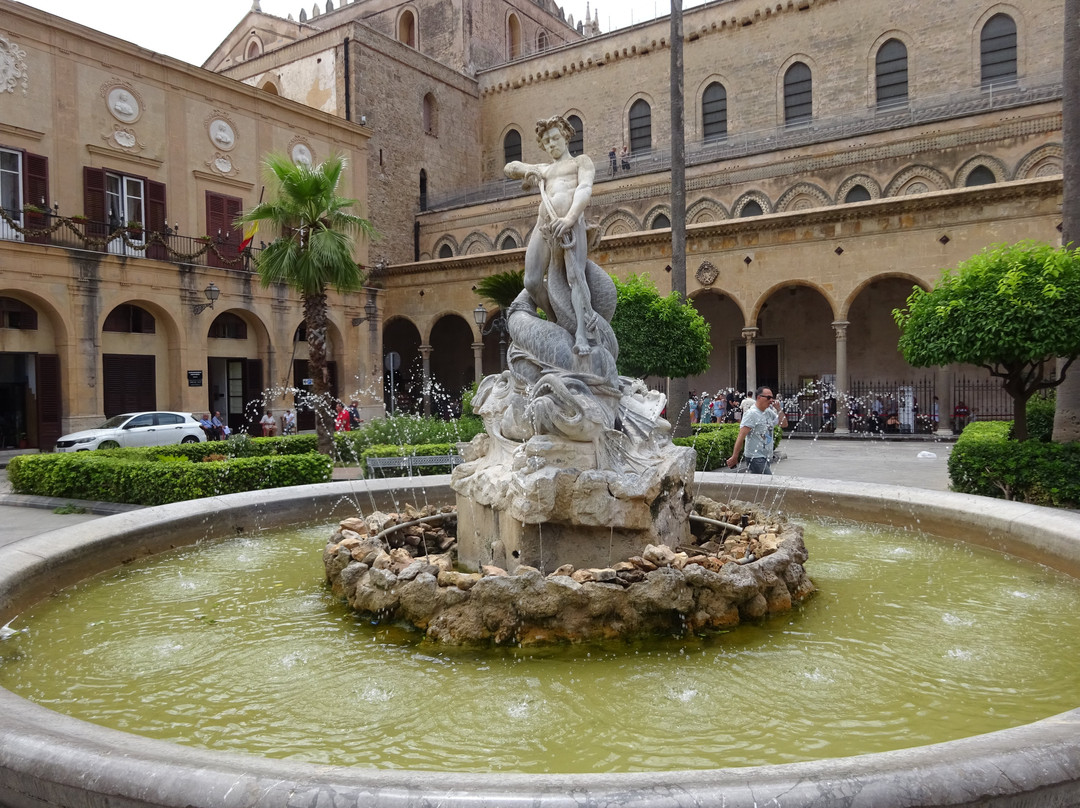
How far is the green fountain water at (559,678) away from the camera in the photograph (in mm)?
2998

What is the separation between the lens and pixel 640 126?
3319cm

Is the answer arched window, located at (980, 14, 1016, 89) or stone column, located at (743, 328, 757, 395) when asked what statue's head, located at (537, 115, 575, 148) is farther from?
arched window, located at (980, 14, 1016, 89)

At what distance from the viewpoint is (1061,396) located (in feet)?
30.2

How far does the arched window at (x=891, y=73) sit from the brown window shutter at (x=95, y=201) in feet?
81.3

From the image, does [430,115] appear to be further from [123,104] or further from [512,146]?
[123,104]

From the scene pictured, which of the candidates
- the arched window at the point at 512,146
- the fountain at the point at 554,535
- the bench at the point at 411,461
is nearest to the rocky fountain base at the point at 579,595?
the fountain at the point at 554,535

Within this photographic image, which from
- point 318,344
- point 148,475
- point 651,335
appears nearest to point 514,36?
point 318,344

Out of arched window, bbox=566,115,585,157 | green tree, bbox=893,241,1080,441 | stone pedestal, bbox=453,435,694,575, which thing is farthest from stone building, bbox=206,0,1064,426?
stone pedestal, bbox=453,435,694,575

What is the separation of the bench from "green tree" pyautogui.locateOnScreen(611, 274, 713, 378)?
4.03 m

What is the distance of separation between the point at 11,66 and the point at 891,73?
2702 centimetres

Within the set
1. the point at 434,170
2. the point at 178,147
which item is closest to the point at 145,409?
the point at 178,147

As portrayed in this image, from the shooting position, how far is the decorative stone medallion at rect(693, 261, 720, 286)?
2239cm

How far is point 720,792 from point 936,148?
25.2 metres

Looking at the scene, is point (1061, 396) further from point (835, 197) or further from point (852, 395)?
point (835, 197)
